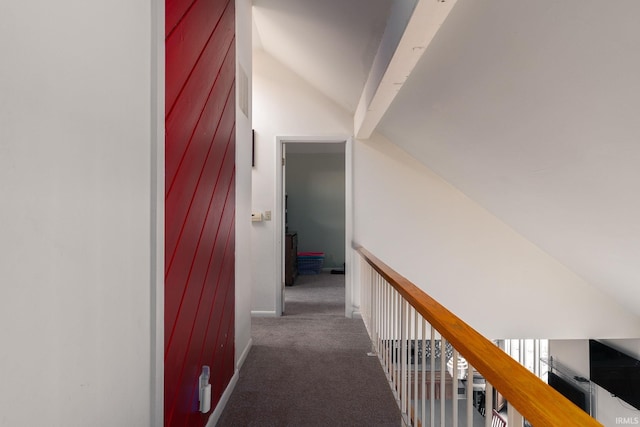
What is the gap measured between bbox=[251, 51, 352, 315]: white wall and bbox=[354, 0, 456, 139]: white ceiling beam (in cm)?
119

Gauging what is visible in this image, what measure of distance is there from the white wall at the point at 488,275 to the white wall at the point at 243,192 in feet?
5.43

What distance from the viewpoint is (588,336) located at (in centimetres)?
390

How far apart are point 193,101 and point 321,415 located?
182cm

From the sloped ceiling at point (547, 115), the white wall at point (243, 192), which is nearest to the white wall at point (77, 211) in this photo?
the sloped ceiling at point (547, 115)

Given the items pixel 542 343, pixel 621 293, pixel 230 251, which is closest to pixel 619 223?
pixel 621 293

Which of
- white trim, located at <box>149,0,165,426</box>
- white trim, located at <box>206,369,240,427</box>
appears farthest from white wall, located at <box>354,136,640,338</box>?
white trim, located at <box>149,0,165,426</box>

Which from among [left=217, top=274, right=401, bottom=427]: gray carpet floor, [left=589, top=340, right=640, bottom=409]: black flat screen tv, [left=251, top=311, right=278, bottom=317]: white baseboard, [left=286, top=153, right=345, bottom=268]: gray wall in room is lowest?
[left=589, top=340, right=640, bottom=409]: black flat screen tv

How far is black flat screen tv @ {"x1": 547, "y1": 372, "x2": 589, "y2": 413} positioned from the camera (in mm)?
4562

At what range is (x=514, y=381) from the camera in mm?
763

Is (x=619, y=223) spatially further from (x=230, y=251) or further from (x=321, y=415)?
(x=230, y=251)

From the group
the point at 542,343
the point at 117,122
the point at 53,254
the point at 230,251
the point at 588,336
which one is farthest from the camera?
the point at 542,343

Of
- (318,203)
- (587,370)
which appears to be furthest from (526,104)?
(318,203)

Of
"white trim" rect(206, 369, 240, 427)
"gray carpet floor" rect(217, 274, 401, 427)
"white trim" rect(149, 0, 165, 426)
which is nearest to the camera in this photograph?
"white trim" rect(149, 0, 165, 426)

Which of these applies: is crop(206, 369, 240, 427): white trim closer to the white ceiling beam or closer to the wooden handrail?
the wooden handrail
